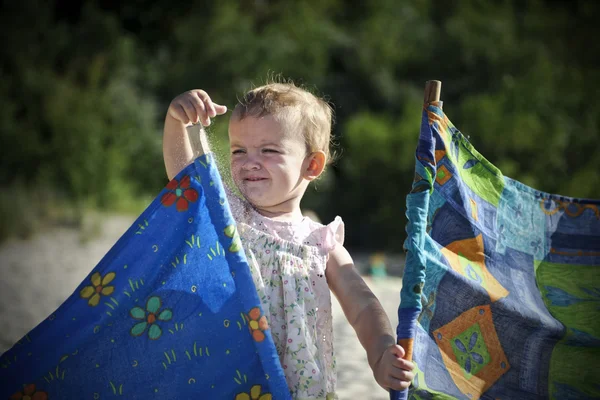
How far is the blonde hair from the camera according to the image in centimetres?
241

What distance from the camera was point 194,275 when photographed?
7.07ft

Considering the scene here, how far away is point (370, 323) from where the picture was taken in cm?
223

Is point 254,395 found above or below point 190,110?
below

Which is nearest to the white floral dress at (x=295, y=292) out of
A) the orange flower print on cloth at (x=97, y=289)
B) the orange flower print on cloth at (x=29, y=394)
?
the orange flower print on cloth at (x=97, y=289)

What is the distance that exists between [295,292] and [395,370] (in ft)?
1.48

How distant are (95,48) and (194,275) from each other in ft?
48.2

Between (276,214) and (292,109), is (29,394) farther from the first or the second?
(292,109)

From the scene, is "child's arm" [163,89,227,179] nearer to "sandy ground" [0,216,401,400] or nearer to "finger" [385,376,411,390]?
"finger" [385,376,411,390]

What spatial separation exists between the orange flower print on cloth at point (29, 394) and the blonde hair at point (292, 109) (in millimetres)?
1145

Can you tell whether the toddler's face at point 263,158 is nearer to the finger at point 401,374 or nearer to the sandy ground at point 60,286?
the finger at point 401,374

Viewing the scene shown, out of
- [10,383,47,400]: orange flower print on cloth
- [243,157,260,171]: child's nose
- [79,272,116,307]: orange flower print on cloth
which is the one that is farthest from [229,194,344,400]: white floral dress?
[10,383,47,400]: orange flower print on cloth

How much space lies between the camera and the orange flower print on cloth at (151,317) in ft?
6.89

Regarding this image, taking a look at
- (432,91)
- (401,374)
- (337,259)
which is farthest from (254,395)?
(432,91)

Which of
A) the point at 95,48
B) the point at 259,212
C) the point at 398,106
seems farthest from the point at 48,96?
the point at 259,212
